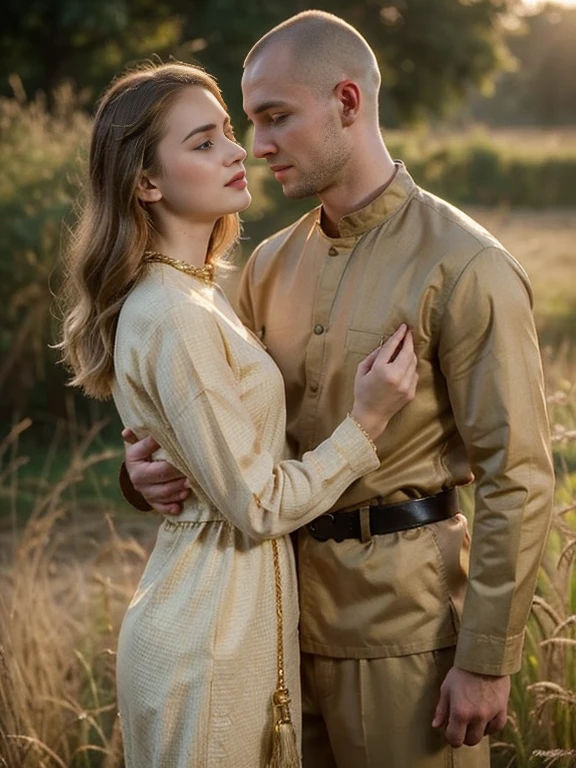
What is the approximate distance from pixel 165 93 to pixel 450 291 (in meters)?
0.78

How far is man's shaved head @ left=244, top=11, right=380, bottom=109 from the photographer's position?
8.46ft

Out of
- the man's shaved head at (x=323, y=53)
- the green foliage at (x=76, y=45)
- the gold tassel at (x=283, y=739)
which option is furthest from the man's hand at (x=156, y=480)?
the green foliage at (x=76, y=45)

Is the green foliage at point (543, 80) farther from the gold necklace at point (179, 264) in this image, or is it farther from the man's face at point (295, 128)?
the gold necklace at point (179, 264)

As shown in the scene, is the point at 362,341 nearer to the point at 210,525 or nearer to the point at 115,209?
the point at 210,525

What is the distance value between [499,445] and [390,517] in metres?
0.32

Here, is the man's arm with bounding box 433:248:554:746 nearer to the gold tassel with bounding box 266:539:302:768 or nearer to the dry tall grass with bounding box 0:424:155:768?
the gold tassel with bounding box 266:539:302:768

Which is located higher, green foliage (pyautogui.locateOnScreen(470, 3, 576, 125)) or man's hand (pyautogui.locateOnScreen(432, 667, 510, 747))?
green foliage (pyautogui.locateOnScreen(470, 3, 576, 125))

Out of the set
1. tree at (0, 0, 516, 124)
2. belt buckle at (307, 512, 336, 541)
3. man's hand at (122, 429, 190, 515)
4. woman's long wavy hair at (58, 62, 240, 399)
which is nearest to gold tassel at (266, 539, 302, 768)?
belt buckle at (307, 512, 336, 541)

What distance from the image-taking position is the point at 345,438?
92.7 inches

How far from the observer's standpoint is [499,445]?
229cm

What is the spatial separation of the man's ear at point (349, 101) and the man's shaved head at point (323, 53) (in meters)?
0.02

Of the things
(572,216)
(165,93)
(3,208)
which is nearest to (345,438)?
(165,93)

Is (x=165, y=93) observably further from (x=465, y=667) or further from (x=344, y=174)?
(x=465, y=667)

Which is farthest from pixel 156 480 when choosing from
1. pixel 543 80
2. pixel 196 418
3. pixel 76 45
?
pixel 543 80
